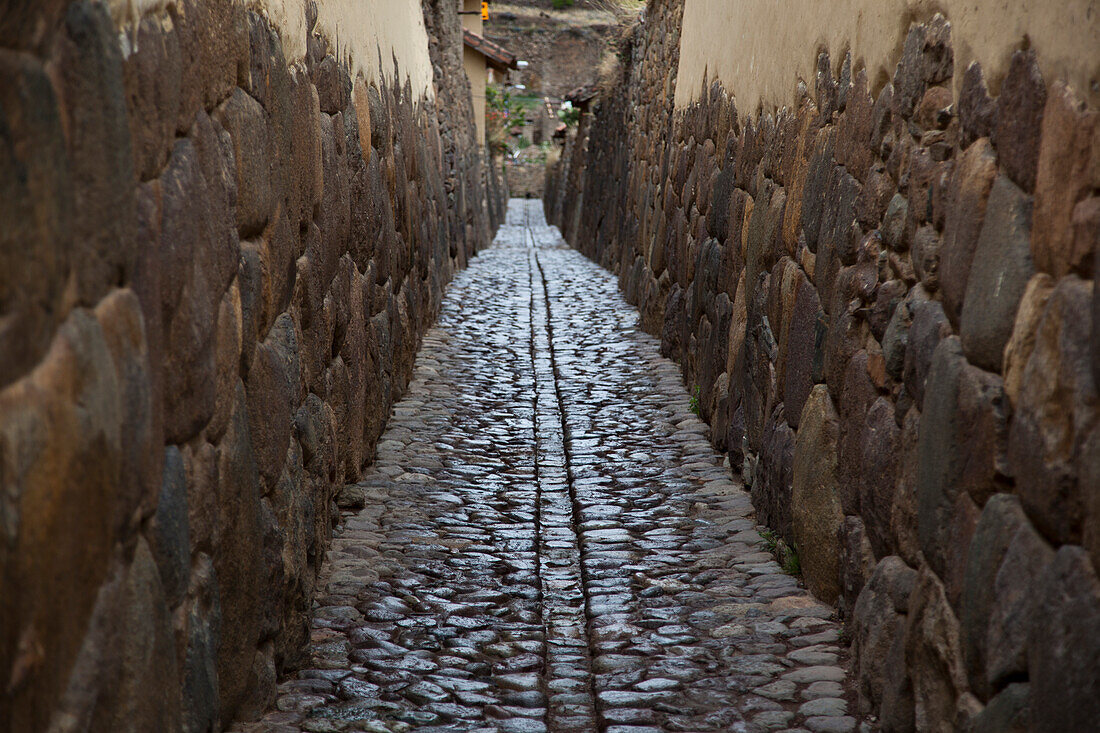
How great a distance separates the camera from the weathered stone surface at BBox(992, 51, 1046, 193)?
2.09 m

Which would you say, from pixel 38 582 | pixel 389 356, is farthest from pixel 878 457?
pixel 389 356

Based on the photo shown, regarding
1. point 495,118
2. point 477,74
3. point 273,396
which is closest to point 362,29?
point 273,396

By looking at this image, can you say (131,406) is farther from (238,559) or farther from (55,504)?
(238,559)

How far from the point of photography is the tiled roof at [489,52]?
78.0ft

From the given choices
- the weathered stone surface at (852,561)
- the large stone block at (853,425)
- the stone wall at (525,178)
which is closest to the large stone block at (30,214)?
the large stone block at (853,425)

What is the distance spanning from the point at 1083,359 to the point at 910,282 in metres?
1.23

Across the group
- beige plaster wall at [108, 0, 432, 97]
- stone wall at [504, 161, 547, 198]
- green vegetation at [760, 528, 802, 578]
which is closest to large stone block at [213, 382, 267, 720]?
beige plaster wall at [108, 0, 432, 97]

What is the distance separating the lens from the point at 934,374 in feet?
8.52

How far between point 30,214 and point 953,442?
1906mm

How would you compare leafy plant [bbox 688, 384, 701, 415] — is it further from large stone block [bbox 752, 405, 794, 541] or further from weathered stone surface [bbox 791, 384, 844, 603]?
weathered stone surface [bbox 791, 384, 844, 603]

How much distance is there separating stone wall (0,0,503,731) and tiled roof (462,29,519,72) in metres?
20.1

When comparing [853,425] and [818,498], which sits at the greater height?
[853,425]

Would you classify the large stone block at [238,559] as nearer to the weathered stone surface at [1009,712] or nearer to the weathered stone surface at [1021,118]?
the weathered stone surface at [1009,712]

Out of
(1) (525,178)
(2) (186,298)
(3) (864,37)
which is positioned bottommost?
(2) (186,298)
